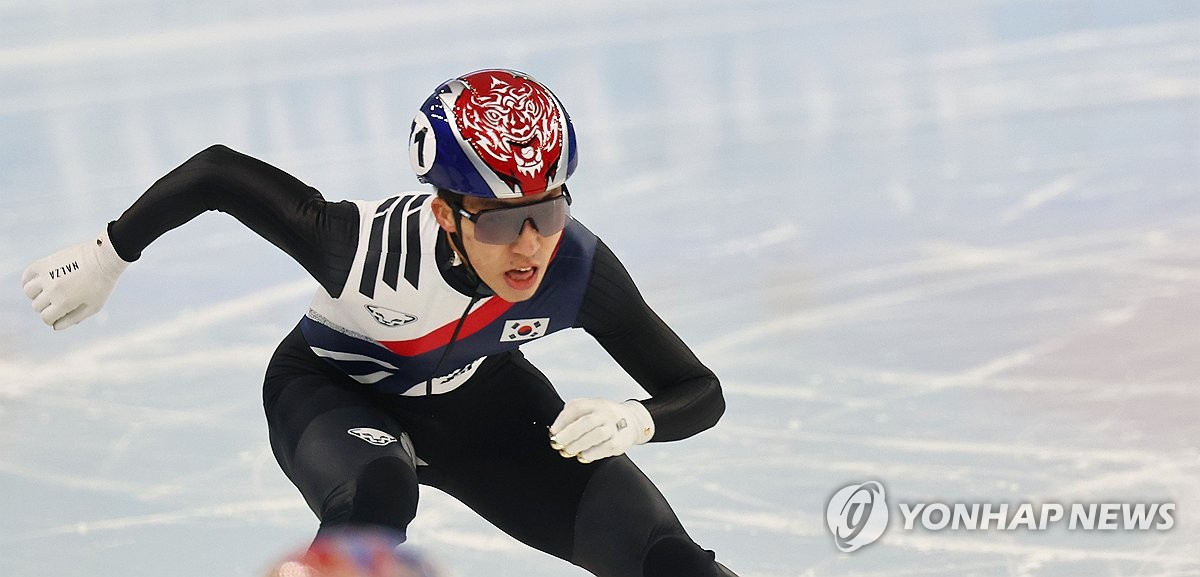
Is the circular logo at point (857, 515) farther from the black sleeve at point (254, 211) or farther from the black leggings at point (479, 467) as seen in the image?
the black sleeve at point (254, 211)

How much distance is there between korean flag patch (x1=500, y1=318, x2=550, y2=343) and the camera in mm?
2850

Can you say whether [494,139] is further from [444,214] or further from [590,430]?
[590,430]

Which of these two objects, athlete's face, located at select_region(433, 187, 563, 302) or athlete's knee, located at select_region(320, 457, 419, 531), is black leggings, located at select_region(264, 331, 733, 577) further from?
athlete's face, located at select_region(433, 187, 563, 302)

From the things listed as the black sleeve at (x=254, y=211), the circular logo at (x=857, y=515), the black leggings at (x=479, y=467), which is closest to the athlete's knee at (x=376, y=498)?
the black leggings at (x=479, y=467)

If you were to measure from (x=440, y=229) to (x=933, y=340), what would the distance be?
2.23m

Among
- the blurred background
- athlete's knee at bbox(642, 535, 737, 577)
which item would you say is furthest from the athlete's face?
the blurred background

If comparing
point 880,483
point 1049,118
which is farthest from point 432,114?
point 1049,118

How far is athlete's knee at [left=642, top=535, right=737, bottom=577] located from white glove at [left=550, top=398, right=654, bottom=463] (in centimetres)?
22

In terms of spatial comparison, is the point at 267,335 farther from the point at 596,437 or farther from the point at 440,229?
the point at 596,437

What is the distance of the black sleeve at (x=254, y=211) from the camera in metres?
2.77

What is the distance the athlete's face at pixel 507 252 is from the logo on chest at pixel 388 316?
21 cm

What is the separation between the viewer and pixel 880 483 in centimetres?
374

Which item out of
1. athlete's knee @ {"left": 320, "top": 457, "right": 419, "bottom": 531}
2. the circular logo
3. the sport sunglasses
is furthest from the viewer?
the circular logo

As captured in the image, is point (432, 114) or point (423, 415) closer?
point (432, 114)
